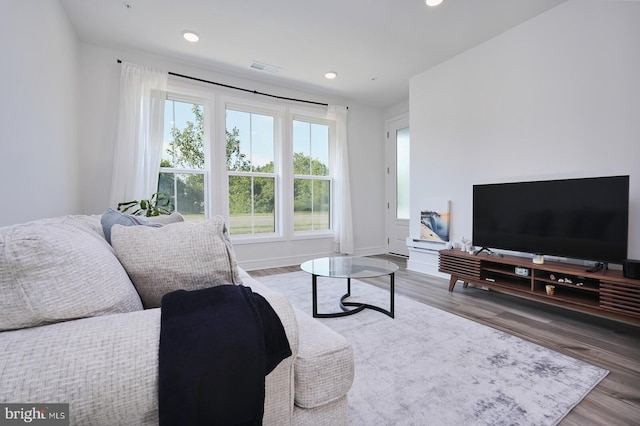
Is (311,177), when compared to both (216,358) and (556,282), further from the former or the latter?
(216,358)

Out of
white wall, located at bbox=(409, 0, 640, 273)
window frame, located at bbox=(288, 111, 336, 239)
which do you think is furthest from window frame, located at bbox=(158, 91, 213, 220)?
white wall, located at bbox=(409, 0, 640, 273)

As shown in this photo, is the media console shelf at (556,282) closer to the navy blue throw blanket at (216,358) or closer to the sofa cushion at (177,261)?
the navy blue throw blanket at (216,358)

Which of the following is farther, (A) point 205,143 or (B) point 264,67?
(A) point 205,143

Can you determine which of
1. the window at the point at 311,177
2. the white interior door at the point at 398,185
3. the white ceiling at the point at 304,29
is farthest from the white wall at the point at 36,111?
the white interior door at the point at 398,185

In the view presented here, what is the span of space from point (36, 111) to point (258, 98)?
2726mm

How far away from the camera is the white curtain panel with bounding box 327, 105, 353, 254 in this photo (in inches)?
196

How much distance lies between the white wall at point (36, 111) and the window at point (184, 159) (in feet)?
3.24

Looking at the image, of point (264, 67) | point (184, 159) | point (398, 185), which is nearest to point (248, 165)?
point (184, 159)

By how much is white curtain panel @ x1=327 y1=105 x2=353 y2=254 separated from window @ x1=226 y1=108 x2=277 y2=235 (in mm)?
1127

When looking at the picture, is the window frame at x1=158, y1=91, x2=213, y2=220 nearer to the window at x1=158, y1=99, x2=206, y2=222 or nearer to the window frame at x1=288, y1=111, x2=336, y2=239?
the window at x1=158, y1=99, x2=206, y2=222

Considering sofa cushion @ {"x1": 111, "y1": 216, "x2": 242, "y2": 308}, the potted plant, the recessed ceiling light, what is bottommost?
sofa cushion @ {"x1": 111, "y1": 216, "x2": 242, "y2": 308}

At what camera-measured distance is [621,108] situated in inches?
93.1

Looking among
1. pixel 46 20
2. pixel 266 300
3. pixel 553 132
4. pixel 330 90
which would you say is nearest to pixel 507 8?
pixel 553 132

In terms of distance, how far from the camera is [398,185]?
17.7 ft
